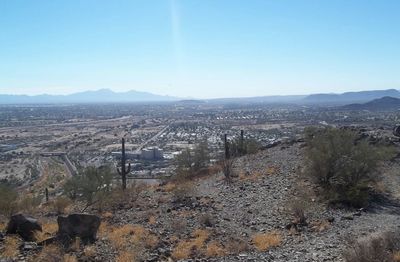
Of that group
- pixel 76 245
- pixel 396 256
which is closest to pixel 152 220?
pixel 76 245

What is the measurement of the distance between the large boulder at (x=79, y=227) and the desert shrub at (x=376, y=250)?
7.05m

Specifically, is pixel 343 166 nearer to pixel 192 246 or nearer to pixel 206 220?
pixel 206 220

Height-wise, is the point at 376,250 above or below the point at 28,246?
above

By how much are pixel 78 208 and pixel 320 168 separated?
1146 centimetres

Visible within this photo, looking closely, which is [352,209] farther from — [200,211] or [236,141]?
[236,141]

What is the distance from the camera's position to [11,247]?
38.4 feet

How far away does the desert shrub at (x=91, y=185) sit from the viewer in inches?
870

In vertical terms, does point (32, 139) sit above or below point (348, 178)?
below

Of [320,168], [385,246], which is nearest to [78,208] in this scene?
[320,168]

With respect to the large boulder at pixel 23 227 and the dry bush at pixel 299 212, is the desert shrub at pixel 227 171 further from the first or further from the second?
the large boulder at pixel 23 227

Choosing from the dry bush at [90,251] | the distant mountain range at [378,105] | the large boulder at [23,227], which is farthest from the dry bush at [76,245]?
the distant mountain range at [378,105]

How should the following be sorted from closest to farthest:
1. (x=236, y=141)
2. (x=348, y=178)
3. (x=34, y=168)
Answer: (x=348, y=178)
(x=236, y=141)
(x=34, y=168)

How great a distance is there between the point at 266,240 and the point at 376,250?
3.32m

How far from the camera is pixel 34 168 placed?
7050 cm
